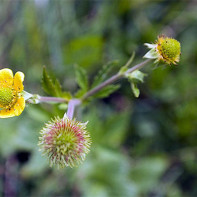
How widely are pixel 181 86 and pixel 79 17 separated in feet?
5.63

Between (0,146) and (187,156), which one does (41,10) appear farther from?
(187,156)

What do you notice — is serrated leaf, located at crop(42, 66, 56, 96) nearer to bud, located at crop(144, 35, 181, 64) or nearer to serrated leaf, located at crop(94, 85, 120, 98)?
serrated leaf, located at crop(94, 85, 120, 98)

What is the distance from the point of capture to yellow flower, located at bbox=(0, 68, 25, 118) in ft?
5.42

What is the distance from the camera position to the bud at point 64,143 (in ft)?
5.07

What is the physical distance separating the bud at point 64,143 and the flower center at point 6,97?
1.05ft

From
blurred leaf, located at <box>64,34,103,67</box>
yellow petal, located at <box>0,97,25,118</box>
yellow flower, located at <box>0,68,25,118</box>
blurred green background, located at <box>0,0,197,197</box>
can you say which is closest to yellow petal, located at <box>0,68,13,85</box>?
yellow flower, located at <box>0,68,25,118</box>

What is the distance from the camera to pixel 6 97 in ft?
5.55

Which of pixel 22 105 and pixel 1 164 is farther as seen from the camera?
pixel 1 164

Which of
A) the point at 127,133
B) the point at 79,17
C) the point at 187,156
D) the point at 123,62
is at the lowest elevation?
the point at 187,156

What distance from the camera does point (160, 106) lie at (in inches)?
137

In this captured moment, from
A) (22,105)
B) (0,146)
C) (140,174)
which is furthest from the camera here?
(140,174)

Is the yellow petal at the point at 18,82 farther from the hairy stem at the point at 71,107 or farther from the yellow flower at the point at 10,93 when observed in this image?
the hairy stem at the point at 71,107

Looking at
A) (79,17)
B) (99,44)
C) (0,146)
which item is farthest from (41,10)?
(0,146)

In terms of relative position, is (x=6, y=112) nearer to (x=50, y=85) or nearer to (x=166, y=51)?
(x=50, y=85)
